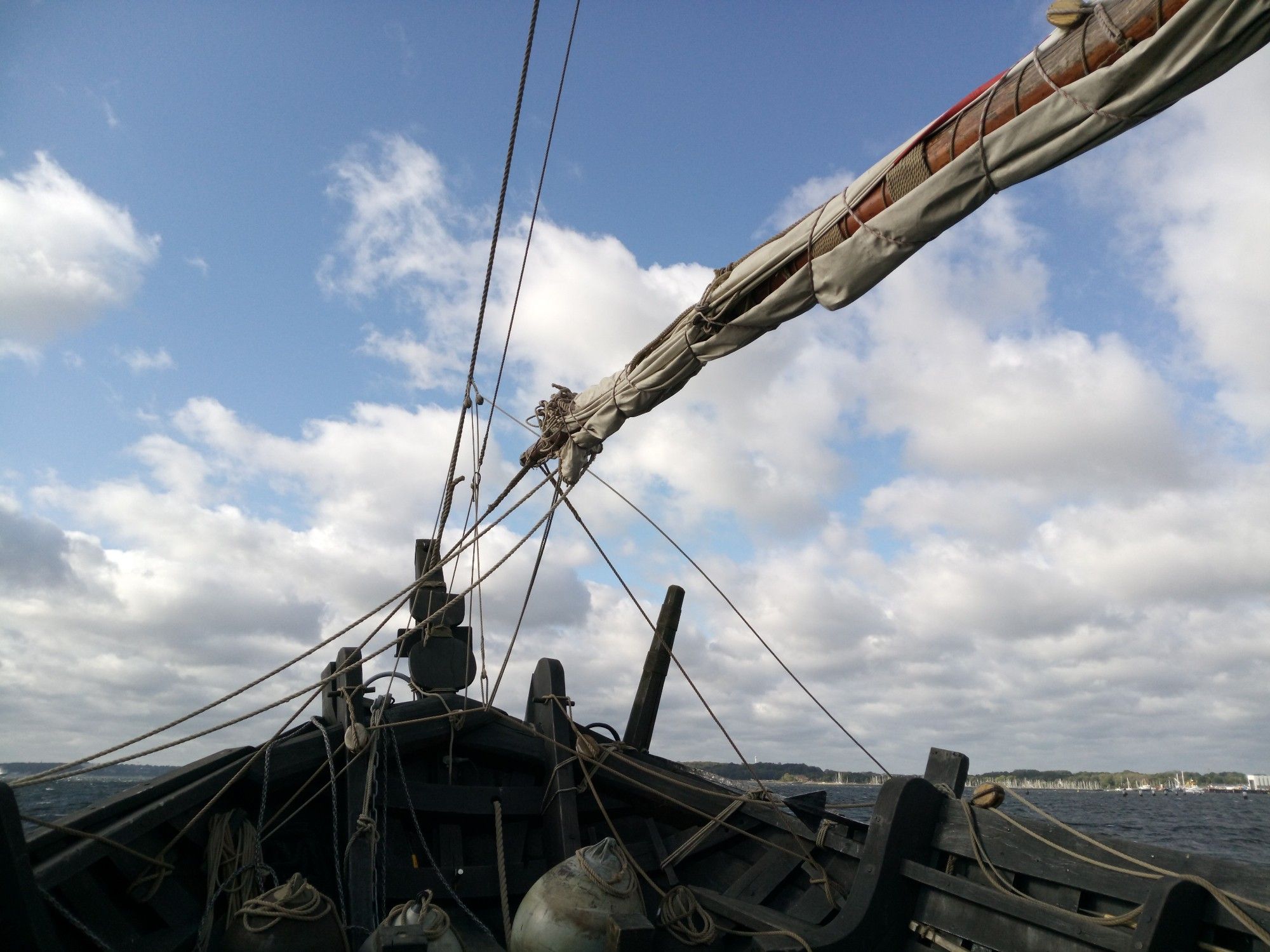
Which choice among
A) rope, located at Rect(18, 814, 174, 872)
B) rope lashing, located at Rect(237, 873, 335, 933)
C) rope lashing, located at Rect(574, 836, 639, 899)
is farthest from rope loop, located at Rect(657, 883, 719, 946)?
rope, located at Rect(18, 814, 174, 872)

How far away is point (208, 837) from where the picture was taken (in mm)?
5965

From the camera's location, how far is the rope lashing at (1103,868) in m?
3.80

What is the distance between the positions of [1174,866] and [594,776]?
4336mm

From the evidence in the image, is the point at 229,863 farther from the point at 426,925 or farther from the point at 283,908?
the point at 426,925

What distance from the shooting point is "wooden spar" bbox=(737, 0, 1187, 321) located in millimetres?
4418

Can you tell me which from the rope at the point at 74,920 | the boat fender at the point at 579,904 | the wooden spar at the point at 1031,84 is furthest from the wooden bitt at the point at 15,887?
the wooden spar at the point at 1031,84

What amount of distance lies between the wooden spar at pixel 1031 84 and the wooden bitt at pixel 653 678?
4.78 meters

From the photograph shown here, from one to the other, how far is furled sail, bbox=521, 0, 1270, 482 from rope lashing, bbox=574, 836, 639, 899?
369cm

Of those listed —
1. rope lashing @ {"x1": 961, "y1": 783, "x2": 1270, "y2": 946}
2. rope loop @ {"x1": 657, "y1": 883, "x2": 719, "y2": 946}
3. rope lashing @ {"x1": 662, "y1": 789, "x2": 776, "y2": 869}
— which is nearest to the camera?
rope lashing @ {"x1": 961, "y1": 783, "x2": 1270, "y2": 946}

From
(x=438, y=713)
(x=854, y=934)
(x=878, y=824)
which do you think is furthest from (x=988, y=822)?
(x=438, y=713)

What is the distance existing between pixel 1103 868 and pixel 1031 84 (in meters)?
3.97

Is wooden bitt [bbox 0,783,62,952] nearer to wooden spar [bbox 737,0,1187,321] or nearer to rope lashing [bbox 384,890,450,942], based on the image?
rope lashing [bbox 384,890,450,942]

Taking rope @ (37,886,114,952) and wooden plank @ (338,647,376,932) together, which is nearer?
rope @ (37,886,114,952)

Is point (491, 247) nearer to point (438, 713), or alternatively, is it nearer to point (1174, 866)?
point (438, 713)
